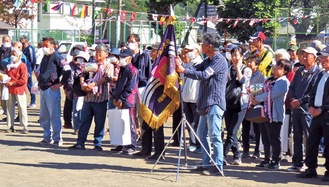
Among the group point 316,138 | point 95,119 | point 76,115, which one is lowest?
point 76,115

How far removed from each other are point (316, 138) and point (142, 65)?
439 centimetres

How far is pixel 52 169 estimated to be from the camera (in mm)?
12031

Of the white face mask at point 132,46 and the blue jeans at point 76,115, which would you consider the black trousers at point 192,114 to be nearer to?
the white face mask at point 132,46

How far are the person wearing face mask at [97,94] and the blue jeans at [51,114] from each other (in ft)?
2.41

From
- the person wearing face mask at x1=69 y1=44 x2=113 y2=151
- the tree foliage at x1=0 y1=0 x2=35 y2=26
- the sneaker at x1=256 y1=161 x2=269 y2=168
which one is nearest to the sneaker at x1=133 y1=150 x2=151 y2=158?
the person wearing face mask at x1=69 y1=44 x2=113 y2=151

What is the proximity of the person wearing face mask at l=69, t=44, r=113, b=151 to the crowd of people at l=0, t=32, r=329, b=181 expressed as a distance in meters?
0.02

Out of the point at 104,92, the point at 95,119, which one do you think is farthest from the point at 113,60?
the point at 95,119

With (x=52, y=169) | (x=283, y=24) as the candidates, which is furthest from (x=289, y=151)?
(x=283, y=24)

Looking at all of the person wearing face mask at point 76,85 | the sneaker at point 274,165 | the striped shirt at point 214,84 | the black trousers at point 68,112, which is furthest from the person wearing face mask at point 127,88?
the black trousers at point 68,112

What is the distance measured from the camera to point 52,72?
15.0m

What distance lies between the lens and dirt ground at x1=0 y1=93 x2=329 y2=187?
435 inches

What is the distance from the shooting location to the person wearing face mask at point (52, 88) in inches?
588

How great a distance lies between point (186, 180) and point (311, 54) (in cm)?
279

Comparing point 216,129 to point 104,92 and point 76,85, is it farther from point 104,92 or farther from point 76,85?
point 76,85
